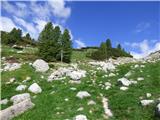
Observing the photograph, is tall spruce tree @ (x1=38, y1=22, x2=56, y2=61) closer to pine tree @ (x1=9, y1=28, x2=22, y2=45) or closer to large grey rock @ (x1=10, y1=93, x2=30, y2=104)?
large grey rock @ (x1=10, y1=93, x2=30, y2=104)

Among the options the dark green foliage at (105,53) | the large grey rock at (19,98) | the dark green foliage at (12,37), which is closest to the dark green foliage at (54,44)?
the dark green foliage at (105,53)

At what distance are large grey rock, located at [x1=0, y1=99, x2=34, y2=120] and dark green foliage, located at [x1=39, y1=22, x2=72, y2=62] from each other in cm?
4850

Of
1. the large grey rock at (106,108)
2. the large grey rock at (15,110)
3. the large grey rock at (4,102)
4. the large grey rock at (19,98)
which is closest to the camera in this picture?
the large grey rock at (106,108)

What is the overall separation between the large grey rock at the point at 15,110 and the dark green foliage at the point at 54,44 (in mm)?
48501

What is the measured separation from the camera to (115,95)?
2752cm

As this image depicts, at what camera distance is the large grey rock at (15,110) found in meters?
23.7

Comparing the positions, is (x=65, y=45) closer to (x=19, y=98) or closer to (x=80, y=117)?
(x=19, y=98)

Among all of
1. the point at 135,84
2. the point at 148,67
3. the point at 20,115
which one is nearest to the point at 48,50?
the point at 148,67

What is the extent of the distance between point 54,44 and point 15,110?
5382cm

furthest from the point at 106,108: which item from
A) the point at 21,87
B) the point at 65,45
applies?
the point at 65,45

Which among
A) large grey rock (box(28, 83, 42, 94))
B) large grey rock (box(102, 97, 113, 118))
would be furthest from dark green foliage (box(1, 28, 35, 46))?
large grey rock (box(102, 97, 113, 118))

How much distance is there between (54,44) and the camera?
254 ft

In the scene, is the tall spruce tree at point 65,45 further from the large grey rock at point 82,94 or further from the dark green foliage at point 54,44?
the large grey rock at point 82,94

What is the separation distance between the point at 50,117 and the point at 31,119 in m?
1.52
